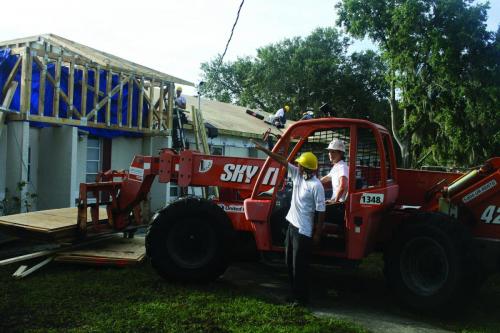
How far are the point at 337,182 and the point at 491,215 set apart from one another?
214cm

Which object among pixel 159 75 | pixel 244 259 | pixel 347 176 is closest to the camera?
pixel 347 176

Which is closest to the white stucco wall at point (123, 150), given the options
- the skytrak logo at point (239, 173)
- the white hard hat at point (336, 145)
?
the skytrak logo at point (239, 173)

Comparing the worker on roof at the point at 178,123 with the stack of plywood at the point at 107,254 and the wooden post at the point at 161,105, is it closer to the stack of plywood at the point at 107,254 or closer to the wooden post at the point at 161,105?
the wooden post at the point at 161,105

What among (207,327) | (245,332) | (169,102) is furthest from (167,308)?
(169,102)

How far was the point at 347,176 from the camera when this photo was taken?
6445mm

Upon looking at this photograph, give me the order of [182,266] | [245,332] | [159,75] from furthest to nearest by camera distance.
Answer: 1. [159,75]
2. [182,266]
3. [245,332]

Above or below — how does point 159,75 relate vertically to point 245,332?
above

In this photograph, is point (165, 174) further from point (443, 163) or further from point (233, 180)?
point (443, 163)

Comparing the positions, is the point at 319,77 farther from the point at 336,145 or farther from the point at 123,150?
the point at 336,145

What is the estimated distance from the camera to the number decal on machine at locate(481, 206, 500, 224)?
6684 mm

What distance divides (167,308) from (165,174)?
2.36 m

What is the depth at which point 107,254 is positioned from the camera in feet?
26.1

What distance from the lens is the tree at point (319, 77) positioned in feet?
132

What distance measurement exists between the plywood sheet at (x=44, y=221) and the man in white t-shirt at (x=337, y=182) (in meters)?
4.28
